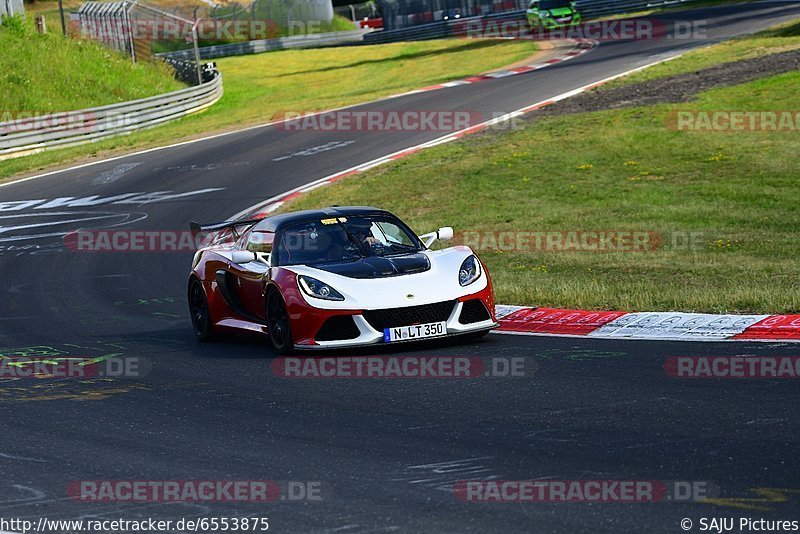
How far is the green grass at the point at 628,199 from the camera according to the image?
41.4 feet

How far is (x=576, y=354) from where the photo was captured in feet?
30.7

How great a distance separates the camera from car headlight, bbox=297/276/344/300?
995cm

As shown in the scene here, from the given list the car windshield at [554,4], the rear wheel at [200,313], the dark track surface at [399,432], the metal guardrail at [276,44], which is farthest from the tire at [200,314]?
the metal guardrail at [276,44]

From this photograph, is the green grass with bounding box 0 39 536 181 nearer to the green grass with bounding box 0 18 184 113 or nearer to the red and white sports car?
the green grass with bounding box 0 18 184 113

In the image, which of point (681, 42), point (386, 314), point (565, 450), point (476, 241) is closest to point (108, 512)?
point (565, 450)

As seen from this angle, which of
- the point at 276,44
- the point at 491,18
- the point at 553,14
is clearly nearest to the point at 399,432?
the point at 553,14

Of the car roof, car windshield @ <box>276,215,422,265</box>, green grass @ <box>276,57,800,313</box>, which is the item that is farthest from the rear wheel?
green grass @ <box>276,57,800,313</box>

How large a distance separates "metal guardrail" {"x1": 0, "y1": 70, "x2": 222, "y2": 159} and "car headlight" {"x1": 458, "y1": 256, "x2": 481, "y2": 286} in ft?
76.6

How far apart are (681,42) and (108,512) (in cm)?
3478

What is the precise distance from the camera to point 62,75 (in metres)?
41.5

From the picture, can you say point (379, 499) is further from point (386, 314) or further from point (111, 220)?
point (111, 220)

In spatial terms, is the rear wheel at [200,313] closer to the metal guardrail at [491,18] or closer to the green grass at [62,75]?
the green grass at [62,75]

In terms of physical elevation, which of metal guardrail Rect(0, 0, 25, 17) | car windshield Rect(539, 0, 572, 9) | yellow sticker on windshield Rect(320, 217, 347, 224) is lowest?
yellow sticker on windshield Rect(320, 217, 347, 224)

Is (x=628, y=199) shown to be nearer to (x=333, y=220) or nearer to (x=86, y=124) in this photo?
(x=333, y=220)
